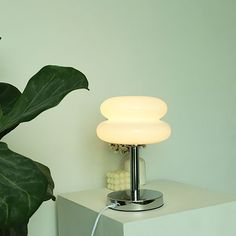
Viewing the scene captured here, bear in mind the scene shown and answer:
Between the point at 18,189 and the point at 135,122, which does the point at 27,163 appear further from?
the point at 135,122

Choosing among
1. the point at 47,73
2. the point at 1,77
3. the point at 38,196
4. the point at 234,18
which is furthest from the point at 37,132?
the point at 234,18

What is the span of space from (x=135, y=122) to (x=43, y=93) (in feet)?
1.42

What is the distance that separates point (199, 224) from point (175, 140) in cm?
60

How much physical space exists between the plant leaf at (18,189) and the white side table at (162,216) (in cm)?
42

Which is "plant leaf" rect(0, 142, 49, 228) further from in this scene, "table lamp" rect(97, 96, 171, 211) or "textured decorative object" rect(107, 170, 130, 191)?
"textured decorative object" rect(107, 170, 130, 191)

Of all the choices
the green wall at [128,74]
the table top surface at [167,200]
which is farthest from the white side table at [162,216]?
the green wall at [128,74]

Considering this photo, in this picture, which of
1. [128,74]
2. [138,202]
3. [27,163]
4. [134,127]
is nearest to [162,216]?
[138,202]

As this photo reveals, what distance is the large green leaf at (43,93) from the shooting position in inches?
28.8

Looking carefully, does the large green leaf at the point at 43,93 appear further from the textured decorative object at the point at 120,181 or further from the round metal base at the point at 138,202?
the textured decorative object at the point at 120,181

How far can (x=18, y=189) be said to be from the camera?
66 centimetres

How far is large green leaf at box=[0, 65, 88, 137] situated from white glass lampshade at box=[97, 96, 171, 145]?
1.23 ft

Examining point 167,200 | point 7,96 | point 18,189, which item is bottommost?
point 167,200

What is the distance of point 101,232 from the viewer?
3.66ft

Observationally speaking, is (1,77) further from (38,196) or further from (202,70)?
(202,70)
